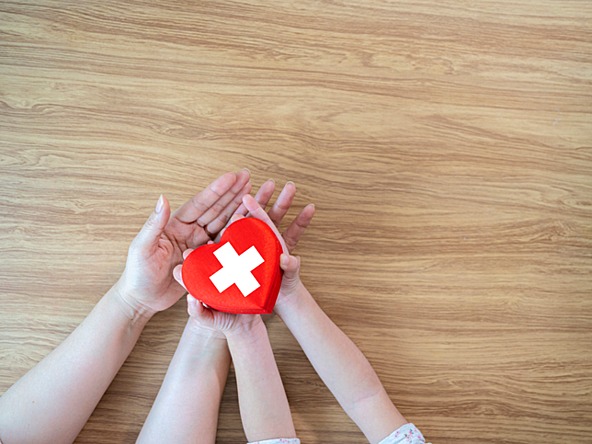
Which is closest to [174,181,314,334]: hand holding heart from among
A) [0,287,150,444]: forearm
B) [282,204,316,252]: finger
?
[282,204,316,252]: finger

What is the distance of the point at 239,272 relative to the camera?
25.6 inches

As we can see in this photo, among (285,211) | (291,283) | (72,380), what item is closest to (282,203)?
(285,211)

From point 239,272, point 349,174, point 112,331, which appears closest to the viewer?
point 239,272

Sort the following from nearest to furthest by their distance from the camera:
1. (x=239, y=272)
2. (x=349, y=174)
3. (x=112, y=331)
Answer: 1. (x=239, y=272)
2. (x=112, y=331)
3. (x=349, y=174)

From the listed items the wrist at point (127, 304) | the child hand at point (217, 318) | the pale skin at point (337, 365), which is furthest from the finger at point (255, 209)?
the wrist at point (127, 304)

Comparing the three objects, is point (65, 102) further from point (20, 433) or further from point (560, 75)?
point (560, 75)

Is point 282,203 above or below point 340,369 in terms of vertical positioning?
above

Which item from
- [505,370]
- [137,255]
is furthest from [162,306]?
[505,370]

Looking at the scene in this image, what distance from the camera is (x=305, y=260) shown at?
33.7 inches

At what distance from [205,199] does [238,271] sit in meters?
0.16

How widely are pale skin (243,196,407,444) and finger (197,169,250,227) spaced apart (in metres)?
0.06

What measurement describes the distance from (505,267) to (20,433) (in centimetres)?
74

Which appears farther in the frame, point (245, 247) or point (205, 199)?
point (205, 199)

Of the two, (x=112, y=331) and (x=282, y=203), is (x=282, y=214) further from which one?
(x=112, y=331)
